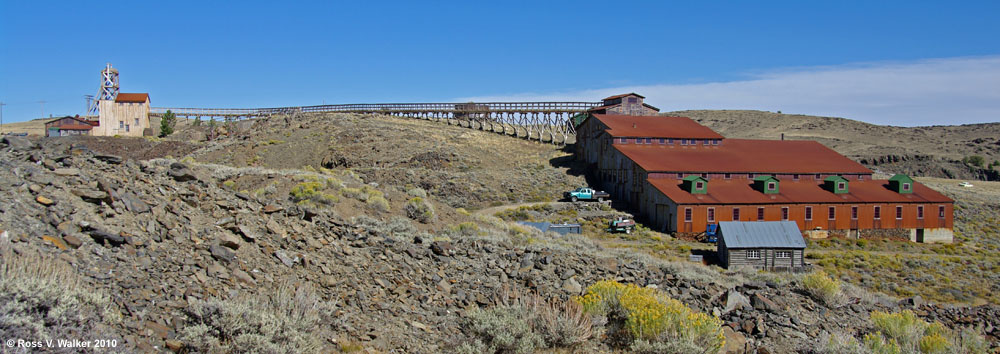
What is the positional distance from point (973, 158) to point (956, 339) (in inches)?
3674

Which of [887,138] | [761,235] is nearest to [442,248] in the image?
[761,235]

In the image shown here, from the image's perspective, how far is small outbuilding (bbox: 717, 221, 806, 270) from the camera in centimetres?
2916

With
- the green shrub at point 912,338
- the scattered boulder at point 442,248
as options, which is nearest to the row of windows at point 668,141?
the green shrub at point 912,338

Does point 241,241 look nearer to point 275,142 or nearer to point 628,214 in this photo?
point 628,214

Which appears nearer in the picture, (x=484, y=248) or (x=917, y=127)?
(x=484, y=248)

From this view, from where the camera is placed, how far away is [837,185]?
4306cm

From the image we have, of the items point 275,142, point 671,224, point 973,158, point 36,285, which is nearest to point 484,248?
point 36,285

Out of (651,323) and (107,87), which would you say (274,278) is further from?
(107,87)

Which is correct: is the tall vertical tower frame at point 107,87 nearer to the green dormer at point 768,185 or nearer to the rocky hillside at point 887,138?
the green dormer at point 768,185

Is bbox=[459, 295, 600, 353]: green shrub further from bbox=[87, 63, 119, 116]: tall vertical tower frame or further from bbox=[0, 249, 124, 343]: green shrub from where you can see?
bbox=[87, 63, 119, 116]: tall vertical tower frame

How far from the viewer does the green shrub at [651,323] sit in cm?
1144

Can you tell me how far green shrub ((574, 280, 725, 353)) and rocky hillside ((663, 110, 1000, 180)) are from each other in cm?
8254

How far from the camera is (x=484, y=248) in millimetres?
17797

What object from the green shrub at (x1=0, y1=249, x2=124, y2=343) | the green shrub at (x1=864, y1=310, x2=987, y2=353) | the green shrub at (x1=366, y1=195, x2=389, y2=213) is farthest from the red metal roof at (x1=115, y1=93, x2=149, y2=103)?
the green shrub at (x1=864, y1=310, x2=987, y2=353)
